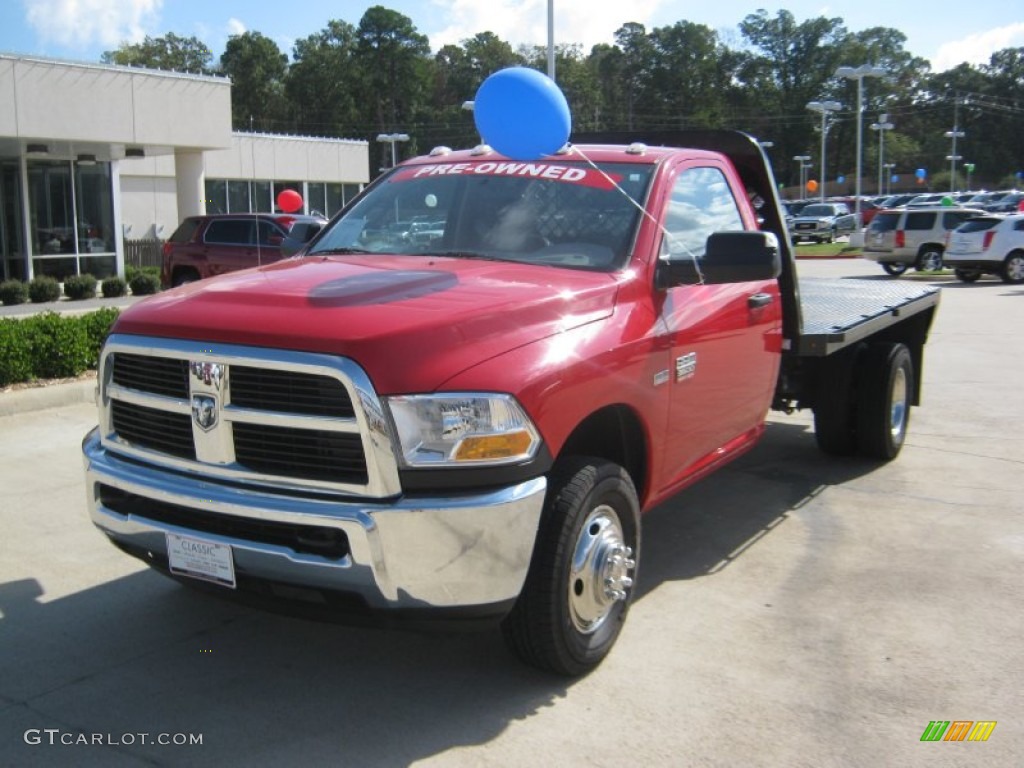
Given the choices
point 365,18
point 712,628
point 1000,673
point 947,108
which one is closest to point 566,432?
point 712,628

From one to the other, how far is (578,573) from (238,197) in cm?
3981

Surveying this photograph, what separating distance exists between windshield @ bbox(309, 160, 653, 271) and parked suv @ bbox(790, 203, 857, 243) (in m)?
38.0

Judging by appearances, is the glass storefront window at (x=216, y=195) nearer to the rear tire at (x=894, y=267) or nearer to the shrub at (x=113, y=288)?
the shrub at (x=113, y=288)

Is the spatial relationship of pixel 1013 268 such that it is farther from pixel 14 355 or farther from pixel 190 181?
pixel 14 355


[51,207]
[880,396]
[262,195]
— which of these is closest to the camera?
[880,396]

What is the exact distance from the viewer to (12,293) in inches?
811

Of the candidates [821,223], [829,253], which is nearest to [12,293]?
[829,253]

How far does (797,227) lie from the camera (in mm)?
42625

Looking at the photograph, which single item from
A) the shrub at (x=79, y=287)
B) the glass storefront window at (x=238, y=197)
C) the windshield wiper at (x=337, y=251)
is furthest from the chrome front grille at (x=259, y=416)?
the glass storefront window at (x=238, y=197)

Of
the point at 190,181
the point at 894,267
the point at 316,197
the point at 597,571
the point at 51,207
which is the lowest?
the point at 597,571

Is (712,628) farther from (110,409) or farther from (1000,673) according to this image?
(110,409)

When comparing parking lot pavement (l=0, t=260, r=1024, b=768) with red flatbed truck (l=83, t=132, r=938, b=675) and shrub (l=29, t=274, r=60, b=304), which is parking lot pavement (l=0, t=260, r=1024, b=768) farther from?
shrub (l=29, t=274, r=60, b=304)

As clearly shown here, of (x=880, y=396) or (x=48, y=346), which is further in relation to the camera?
(x=48, y=346)

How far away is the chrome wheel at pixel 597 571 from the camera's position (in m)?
3.71
